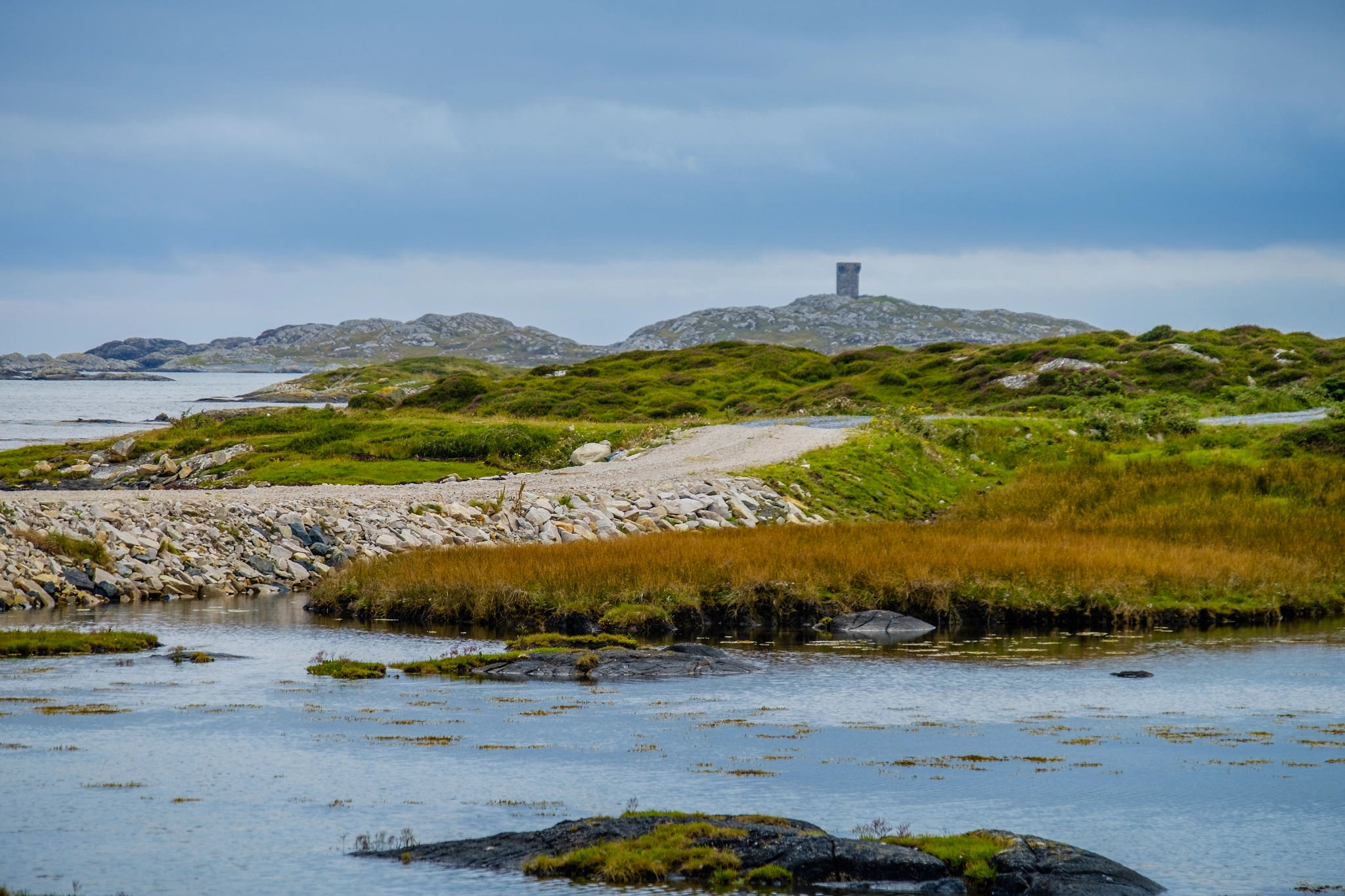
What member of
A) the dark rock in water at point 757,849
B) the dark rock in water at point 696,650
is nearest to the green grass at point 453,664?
the dark rock in water at point 696,650

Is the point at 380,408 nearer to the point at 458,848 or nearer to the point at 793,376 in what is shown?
the point at 793,376

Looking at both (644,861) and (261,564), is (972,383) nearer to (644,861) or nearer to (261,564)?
(261,564)

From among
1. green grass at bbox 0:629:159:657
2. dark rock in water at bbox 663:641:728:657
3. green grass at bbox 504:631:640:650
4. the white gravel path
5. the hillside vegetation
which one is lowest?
green grass at bbox 0:629:159:657

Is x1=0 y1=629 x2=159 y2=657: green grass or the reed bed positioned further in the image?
the reed bed

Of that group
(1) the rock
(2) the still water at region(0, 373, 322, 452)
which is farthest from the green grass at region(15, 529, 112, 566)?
(2) the still water at region(0, 373, 322, 452)

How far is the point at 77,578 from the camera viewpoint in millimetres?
30047

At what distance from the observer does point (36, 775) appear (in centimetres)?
1345

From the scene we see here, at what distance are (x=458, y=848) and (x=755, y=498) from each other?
31.2m

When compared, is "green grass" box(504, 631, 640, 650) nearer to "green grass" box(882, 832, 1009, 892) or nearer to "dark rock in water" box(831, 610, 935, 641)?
"dark rock in water" box(831, 610, 935, 641)

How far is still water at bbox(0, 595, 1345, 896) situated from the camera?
10969 mm

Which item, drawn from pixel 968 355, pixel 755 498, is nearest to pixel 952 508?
pixel 755 498

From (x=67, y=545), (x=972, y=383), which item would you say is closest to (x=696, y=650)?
(x=67, y=545)

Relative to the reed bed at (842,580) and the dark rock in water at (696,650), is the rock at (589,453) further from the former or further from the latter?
the dark rock in water at (696,650)

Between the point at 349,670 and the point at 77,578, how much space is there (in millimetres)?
13392
